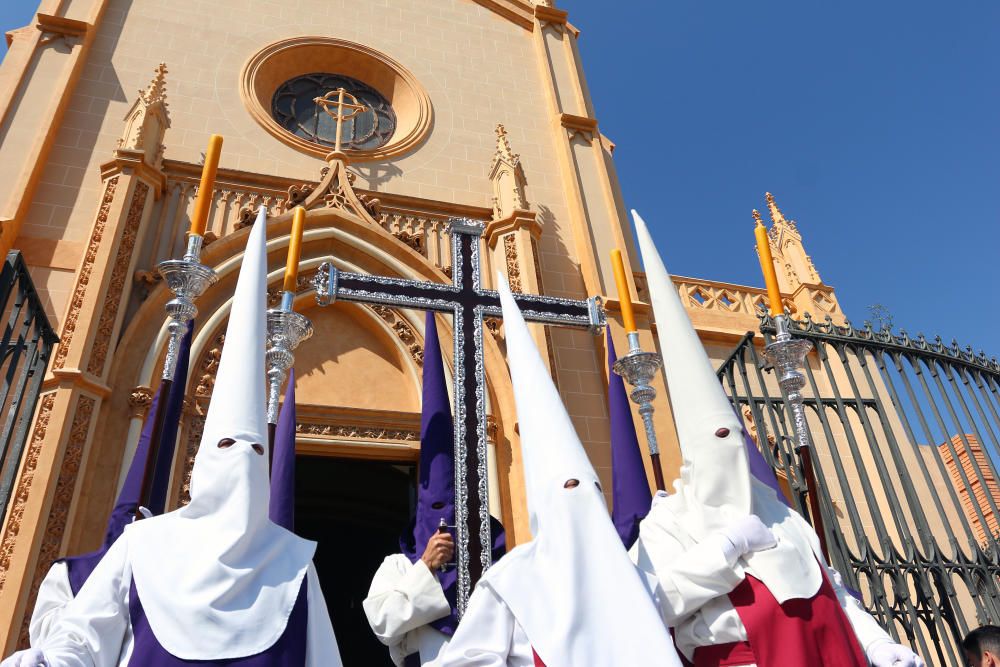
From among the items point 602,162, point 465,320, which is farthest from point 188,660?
point 602,162

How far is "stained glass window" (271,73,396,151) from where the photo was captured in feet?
31.7

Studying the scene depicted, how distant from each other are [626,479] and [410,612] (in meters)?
1.99

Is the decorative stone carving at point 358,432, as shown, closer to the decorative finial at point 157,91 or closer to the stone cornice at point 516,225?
the stone cornice at point 516,225

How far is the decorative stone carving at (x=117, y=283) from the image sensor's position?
6133 millimetres

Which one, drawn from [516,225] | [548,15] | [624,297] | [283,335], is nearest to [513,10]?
[548,15]

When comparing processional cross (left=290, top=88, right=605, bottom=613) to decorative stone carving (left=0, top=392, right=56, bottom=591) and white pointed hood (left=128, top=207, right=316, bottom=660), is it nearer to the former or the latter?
white pointed hood (left=128, top=207, right=316, bottom=660)

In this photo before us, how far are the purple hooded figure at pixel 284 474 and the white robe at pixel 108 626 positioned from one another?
3.76ft

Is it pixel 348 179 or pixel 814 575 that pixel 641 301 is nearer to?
pixel 348 179

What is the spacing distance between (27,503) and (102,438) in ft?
2.86

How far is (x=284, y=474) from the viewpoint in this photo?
Answer: 381cm

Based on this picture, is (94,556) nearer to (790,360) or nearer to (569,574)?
(569,574)

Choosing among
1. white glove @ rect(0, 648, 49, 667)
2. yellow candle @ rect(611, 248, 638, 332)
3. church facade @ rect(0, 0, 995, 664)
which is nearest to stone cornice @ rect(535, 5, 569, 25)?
church facade @ rect(0, 0, 995, 664)

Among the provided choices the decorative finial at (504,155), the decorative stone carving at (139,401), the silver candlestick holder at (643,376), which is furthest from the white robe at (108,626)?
the decorative finial at (504,155)

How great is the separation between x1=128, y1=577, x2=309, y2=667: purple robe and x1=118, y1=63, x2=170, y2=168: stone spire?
6.08 m
